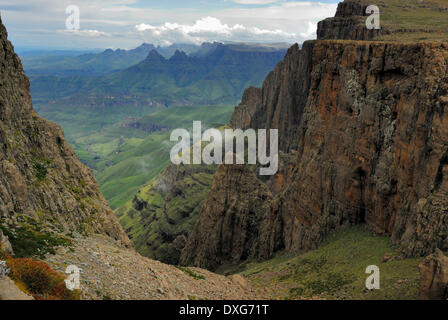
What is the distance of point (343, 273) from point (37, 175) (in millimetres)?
41664

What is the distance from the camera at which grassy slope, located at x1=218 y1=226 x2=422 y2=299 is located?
129 feet

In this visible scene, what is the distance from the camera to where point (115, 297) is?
29328mm

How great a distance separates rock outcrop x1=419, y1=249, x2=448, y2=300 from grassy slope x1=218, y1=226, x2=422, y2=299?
2.37 metres

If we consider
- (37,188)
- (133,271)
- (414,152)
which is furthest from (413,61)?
(37,188)

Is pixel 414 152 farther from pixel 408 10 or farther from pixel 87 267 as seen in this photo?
pixel 408 10

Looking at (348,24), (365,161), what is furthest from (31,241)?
(348,24)

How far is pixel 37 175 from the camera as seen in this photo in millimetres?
44531

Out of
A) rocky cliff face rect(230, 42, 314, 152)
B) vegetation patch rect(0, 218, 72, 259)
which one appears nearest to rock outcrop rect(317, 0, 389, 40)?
rocky cliff face rect(230, 42, 314, 152)

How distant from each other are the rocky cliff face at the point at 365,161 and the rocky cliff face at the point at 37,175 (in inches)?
1483

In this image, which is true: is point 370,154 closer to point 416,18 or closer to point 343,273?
point 343,273

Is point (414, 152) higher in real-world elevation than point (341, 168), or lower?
higher
